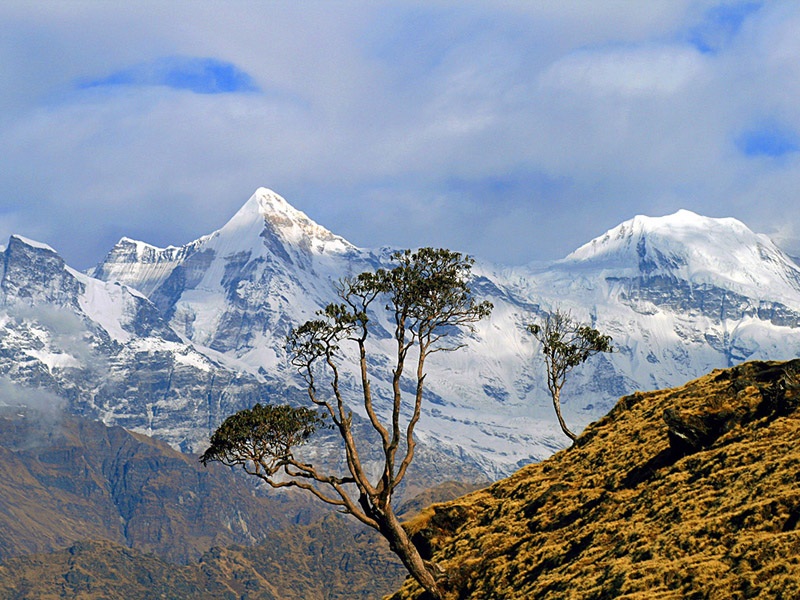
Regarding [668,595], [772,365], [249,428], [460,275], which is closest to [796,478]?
[668,595]

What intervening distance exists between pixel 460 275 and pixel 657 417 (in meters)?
17.0

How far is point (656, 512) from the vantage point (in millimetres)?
55156

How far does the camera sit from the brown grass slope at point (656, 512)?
1769 inches

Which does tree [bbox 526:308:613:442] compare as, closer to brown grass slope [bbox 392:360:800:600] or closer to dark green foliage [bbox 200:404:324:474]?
brown grass slope [bbox 392:360:800:600]

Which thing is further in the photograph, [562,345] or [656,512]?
[562,345]

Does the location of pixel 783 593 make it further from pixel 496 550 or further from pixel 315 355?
pixel 315 355

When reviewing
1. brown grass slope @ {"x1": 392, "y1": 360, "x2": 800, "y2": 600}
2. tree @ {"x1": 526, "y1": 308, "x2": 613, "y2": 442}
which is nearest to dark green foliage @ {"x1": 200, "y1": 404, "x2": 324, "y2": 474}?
brown grass slope @ {"x1": 392, "y1": 360, "x2": 800, "y2": 600}

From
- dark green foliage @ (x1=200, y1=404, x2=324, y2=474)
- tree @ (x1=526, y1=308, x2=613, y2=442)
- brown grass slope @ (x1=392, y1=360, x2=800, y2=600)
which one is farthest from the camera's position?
tree @ (x1=526, y1=308, x2=613, y2=442)

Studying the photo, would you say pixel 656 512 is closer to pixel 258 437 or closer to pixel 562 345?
pixel 258 437

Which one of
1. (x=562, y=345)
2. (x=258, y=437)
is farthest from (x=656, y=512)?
(x=562, y=345)

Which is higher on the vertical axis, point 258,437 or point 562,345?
point 562,345

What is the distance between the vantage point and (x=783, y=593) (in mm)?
39375

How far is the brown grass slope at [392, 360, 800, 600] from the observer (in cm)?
4494

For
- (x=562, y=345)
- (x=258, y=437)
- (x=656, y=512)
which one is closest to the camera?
(x=656, y=512)
